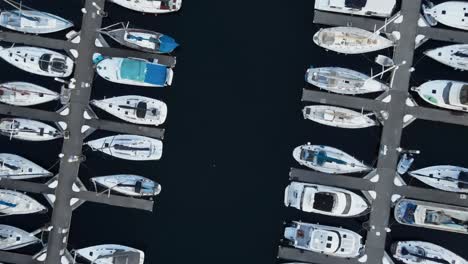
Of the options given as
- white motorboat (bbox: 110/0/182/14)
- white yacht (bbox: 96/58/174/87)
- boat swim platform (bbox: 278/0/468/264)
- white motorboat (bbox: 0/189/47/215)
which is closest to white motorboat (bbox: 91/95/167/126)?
white yacht (bbox: 96/58/174/87)

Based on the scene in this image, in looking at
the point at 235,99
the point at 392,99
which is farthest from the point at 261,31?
the point at 392,99

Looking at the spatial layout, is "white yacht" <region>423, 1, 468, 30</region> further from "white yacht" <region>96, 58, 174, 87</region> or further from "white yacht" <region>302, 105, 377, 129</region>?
"white yacht" <region>96, 58, 174, 87</region>

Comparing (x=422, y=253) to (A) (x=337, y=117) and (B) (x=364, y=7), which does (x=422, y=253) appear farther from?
(B) (x=364, y=7)

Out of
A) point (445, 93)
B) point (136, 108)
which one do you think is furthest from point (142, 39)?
point (445, 93)

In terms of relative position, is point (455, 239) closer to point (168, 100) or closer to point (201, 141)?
point (201, 141)

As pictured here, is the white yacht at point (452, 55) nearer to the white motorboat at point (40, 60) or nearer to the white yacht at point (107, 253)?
the white yacht at point (107, 253)
